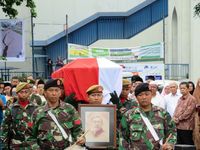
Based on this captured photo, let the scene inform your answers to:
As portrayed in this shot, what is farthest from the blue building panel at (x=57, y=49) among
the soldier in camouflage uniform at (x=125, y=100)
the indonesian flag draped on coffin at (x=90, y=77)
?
the soldier in camouflage uniform at (x=125, y=100)

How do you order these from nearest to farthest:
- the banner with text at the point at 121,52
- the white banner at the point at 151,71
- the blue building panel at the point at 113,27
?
the white banner at the point at 151,71
the banner with text at the point at 121,52
the blue building panel at the point at 113,27

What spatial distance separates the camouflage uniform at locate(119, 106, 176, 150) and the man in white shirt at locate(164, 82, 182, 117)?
656cm

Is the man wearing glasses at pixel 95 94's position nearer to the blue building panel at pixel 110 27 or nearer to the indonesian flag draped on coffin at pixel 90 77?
the indonesian flag draped on coffin at pixel 90 77

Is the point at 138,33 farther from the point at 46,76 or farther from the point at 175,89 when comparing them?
the point at 175,89

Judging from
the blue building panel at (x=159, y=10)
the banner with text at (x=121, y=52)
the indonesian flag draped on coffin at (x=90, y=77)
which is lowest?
the indonesian flag draped on coffin at (x=90, y=77)

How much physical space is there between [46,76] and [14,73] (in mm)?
2222

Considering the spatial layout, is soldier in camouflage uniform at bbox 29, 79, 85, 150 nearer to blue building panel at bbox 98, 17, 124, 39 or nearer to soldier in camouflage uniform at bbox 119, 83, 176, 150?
soldier in camouflage uniform at bbox 119, 83, 176, 150

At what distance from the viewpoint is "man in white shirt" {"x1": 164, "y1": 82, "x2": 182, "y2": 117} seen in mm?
14359

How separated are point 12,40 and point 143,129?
1860cm

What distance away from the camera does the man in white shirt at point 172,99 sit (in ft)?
47.1

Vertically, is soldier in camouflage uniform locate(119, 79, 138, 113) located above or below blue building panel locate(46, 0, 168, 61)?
below

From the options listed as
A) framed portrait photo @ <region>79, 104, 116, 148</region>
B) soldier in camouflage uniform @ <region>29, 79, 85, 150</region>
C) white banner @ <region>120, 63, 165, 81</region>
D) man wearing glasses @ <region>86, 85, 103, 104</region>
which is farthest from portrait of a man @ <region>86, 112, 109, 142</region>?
white banner @ <region>120, 63, 165, 81</region>

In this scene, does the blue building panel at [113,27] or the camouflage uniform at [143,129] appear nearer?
the camouflage uniform at [143,129]

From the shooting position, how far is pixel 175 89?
14.5 metres
